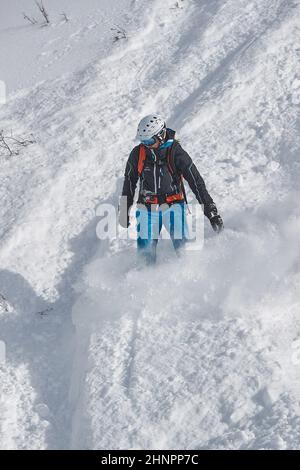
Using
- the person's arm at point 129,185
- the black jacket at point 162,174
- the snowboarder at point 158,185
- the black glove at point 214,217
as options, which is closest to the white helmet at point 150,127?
the snowboarder at point 158,185

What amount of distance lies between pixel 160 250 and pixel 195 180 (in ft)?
3.72

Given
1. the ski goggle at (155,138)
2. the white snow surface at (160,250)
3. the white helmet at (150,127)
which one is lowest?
the white snow surface at (160,250)

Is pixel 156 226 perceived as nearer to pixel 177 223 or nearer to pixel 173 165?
pixel 177 223

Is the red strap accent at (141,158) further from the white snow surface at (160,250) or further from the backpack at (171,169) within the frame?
the white snow surface at (160,250)

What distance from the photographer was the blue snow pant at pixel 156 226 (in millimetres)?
6734

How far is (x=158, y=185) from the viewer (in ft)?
21.5

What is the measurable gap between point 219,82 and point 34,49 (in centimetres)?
382

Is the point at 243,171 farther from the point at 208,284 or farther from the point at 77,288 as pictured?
the point at 77,288

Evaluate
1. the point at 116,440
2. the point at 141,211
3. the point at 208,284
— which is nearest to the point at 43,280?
the point at 141,211

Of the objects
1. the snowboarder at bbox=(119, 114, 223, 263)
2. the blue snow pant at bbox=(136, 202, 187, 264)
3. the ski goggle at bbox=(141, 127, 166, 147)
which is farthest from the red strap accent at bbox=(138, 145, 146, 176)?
the blue snow pant at bbox=(136, 202, 187, 264)

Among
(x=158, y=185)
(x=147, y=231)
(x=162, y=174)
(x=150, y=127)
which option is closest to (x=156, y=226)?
(x=147, y=231)

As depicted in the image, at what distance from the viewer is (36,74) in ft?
34.0

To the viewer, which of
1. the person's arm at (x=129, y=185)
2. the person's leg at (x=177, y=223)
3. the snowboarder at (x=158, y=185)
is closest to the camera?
the snowboarder at (x=158, y=185)

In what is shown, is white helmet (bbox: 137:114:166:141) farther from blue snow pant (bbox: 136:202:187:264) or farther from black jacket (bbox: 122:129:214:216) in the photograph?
blue snow pant (bbox: 136:202:187:264)
